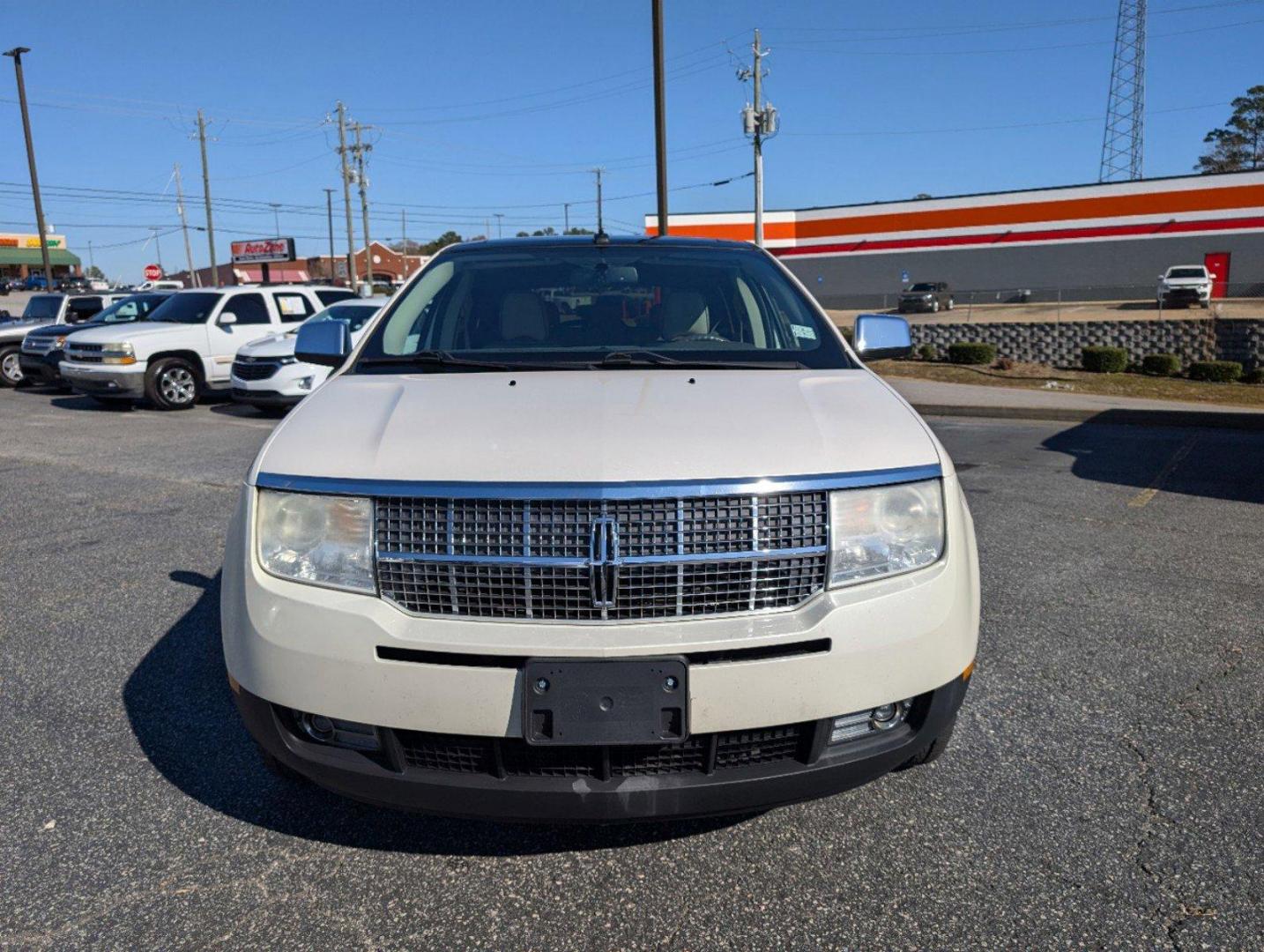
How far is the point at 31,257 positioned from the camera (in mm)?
90000

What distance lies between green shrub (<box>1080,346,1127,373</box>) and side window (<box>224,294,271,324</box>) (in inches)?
738

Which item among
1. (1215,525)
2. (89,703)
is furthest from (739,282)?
(1215,525)

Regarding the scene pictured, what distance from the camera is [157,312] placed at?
15500 mm

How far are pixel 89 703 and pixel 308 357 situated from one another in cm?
155

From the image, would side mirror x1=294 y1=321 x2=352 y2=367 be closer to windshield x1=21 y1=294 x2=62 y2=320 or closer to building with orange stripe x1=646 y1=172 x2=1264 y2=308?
windshield x1=21 y1=294 x2=62 y2=320

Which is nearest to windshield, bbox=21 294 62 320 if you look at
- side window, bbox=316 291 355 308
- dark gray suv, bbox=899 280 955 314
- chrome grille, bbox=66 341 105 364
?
chrome grille, bbox=66 341 105 364

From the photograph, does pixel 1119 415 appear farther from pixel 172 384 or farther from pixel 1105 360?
pixel 172 384

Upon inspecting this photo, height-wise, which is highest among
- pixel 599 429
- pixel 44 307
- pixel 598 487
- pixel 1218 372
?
pixel 44 307

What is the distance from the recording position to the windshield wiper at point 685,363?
126 inches

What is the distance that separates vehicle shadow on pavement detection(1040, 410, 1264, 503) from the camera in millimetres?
8078

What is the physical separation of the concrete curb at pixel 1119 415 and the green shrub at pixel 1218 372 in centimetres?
975

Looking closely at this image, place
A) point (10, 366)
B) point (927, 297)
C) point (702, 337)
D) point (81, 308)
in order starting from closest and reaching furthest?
point (702, 337) → point (10, 366) → point (81, 308) → point (927, 297)

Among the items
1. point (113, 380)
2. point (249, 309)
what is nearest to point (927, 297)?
point (249, 309)

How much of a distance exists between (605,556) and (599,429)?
39 centimetres
